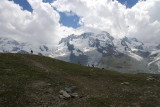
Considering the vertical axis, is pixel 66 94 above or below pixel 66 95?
above

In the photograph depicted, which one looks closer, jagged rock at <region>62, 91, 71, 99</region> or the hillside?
the hillside

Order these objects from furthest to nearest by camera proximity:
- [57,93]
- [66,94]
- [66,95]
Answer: [57,93]
[66,94]
[66,95]

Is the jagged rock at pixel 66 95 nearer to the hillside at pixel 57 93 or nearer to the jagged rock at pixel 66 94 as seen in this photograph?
the jagged rock at pixel 66 94

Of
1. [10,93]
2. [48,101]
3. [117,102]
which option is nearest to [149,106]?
[117,102]

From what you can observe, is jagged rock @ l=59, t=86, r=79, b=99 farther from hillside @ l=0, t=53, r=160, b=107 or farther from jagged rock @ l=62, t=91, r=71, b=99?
hillside @ l=0, t=53, r=160, b=107

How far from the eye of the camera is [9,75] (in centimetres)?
3834

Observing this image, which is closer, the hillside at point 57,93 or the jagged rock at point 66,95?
the hillside at point 57,93

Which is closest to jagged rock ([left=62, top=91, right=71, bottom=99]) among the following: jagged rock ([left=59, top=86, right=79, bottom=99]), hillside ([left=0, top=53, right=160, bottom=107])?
jagged rock ([left=59, top=86, right=79, bottom=99])

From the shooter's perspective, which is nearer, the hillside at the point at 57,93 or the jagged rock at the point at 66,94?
the hillside at the point at 57,93

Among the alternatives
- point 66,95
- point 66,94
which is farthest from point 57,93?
point 66,95

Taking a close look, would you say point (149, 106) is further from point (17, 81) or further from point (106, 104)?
point (17, 81)

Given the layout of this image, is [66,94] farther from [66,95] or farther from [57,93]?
[57,93]

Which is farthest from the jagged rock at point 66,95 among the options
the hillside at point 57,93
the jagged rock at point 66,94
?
the hillside at point 57,93

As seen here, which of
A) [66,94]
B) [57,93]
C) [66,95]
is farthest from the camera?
[57,93]
